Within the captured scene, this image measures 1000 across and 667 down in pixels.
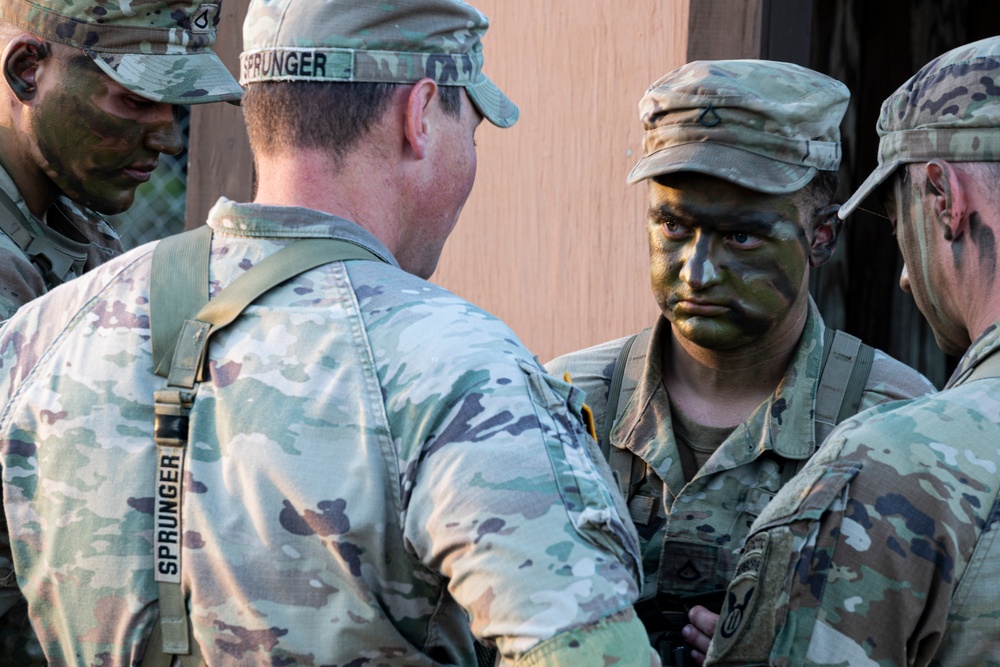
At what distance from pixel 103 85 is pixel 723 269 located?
136 cm

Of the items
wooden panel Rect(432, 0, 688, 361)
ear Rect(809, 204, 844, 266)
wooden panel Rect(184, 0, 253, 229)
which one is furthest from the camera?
wooden panel Rect(184, 0, 253, 229)

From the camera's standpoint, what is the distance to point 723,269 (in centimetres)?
244

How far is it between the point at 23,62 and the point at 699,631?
1.80 meters

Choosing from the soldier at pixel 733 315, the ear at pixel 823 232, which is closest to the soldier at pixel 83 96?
the soldier at pixel 733 315

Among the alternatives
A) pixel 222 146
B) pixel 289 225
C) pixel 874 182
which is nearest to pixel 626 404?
pixel 874 182

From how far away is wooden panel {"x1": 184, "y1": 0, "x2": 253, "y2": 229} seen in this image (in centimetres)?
432

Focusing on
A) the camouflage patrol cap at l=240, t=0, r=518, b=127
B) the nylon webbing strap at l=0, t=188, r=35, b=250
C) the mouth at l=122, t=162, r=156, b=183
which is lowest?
the nylon webbing strap at l=0, t=188, r=35, b=250

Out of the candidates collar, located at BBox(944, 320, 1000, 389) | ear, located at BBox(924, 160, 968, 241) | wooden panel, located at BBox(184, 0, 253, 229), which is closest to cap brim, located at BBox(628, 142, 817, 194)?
ear, located at BBox(924, 160, 968, 241)

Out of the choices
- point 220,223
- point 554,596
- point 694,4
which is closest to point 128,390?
point 220,223

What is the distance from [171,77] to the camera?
255cm

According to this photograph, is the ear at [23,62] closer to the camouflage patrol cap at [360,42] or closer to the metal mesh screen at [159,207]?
the camouflage patrol cap at [360,42]

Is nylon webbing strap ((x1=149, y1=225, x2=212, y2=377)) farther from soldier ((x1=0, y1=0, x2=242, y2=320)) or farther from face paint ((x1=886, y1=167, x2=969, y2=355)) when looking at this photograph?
face paint ((x1=886, y1=167, x2=969, y2=355))

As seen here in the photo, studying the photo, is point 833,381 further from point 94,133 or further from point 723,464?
point 94,133

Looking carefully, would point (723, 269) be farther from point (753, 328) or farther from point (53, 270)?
point (53, 270)
